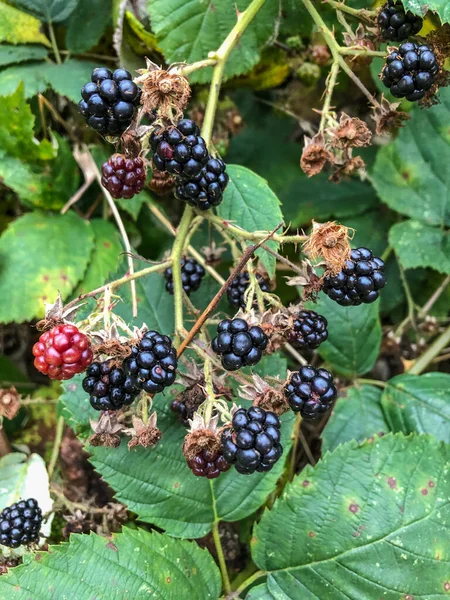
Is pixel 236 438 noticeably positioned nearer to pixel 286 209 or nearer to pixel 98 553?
pixel 98 553

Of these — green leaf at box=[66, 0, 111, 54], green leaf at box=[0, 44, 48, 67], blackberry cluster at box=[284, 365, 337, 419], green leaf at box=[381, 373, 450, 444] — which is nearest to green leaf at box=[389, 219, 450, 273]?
green leaf at box=[381, 373, 450, 444]

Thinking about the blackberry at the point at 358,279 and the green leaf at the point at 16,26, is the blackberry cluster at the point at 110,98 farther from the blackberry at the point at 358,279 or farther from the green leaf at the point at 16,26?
the green leaf at the point at 16,26

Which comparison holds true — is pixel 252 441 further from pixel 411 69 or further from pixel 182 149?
pixel 411 69

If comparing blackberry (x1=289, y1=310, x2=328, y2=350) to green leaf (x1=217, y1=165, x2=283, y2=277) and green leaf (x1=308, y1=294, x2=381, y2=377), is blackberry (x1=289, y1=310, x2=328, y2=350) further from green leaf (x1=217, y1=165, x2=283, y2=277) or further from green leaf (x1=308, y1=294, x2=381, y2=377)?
green leaf (x1=308, y1=294, x2=381, y2=377)

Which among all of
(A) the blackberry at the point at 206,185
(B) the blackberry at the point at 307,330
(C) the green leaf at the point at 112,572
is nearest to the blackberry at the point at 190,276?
(A) the blackberry at the point at 206,185

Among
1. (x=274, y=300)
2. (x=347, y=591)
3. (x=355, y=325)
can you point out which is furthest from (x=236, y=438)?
(x=355, y=325)

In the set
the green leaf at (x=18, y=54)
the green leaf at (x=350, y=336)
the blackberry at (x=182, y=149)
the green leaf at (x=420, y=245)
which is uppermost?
the green leaf at (x=18, y=54)
